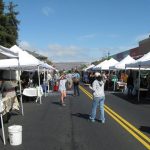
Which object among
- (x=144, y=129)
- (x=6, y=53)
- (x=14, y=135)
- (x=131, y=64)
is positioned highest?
(x=6, y=53)

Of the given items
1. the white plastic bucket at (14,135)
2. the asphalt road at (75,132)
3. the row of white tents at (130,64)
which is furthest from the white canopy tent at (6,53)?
the row of white tents at (130,64)

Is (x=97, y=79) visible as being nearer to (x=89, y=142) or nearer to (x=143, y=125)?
(x=143, y=125)

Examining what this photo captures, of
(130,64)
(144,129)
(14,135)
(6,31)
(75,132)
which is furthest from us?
(6,31)

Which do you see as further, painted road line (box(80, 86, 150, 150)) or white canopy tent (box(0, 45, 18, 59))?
white canopy tent (box(0, 45, 18, 59))

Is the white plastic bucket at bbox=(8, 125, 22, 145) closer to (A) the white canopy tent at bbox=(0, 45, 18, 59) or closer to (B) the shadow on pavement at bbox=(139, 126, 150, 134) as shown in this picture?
(A) the white canopy tent at bbox=(0, 45, 18, 59)

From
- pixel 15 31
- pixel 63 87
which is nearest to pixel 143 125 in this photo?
pixel 63 87

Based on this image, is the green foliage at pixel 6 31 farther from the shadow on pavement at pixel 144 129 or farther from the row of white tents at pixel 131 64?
the shadow on pavement at pixel 144 129

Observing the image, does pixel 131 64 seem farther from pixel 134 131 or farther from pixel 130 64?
pixel 134 131

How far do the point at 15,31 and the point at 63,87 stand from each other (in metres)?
35.7

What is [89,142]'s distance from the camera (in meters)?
9.30

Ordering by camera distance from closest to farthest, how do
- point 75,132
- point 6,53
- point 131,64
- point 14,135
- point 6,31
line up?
1. point 14,135
2. point 75,132
3. point 6,53
4. point 131,64
5. point 6,31

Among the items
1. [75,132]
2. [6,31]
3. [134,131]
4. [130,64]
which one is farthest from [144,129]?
[6,31]

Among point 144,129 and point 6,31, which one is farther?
point 6,31

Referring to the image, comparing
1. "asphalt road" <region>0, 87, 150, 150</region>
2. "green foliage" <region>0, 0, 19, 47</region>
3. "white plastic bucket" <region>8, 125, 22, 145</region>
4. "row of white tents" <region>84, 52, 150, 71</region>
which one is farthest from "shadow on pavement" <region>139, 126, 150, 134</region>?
"green foliage" <region>0, 0, 19, 47</region>
